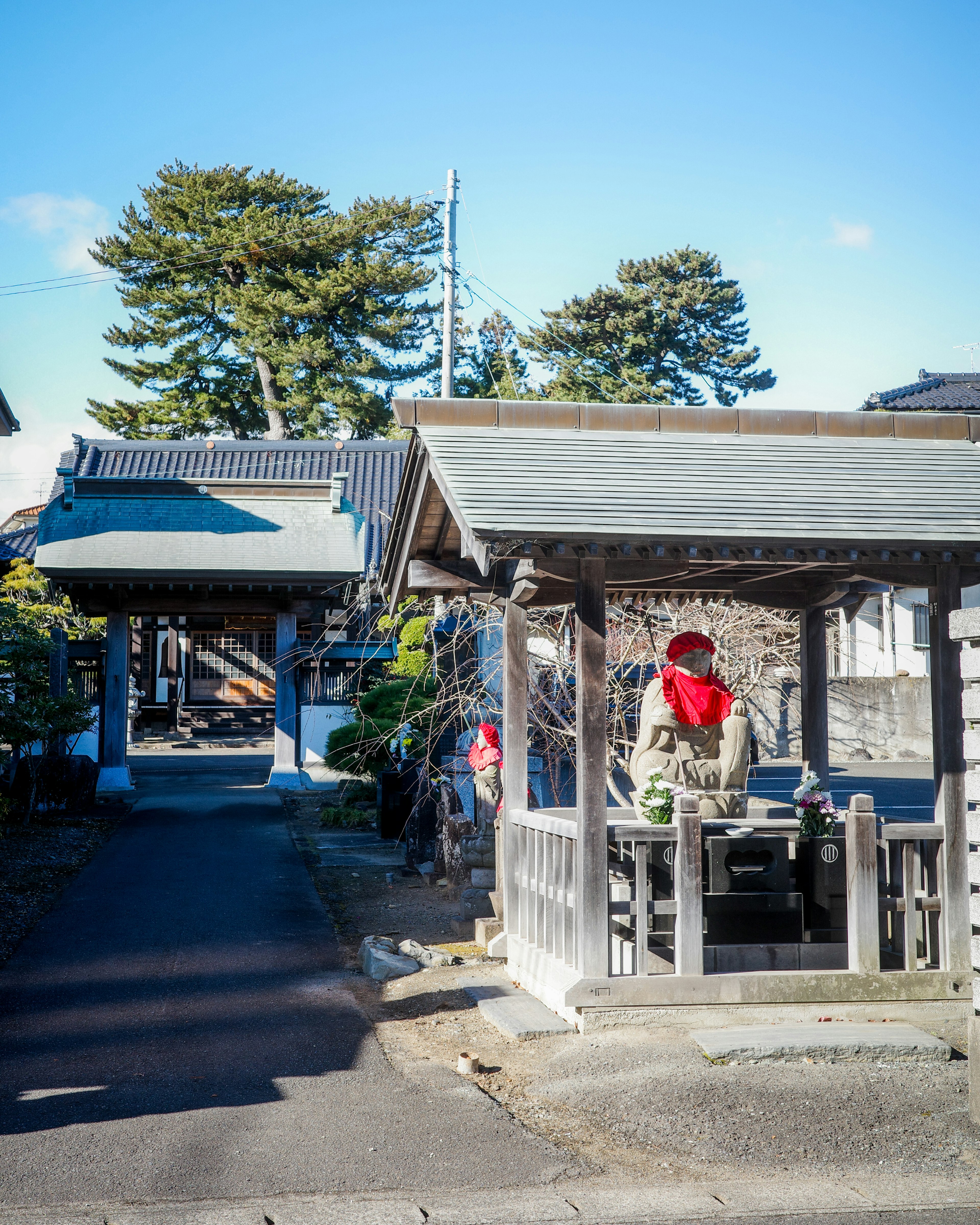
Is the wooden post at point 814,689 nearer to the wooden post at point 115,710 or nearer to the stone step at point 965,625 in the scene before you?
the stone step at point 965,625

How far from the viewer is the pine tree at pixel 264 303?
32.9 m

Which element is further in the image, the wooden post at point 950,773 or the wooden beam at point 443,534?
the wooden beam at point 443,534

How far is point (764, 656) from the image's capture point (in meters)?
14.3

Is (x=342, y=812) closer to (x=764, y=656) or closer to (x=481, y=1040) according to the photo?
(x=764, y=656)

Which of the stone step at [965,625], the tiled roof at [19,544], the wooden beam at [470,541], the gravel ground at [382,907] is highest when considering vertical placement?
the tiled roof at [19,544]

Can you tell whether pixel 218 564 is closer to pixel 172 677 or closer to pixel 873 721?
pixel 172 677

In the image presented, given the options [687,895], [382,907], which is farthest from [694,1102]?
[382,907]

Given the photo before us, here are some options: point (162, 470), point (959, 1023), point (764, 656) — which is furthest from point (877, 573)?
point (162, 470)

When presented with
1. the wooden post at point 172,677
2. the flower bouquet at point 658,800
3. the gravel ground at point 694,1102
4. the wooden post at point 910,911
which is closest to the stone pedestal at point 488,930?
the gravel ground at point 694,1102

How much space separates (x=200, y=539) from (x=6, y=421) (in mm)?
5735

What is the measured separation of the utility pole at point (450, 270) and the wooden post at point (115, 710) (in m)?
7.62

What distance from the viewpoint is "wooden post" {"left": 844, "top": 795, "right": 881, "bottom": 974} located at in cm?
650

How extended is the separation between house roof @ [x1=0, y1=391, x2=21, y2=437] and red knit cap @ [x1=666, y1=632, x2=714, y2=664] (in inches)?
441

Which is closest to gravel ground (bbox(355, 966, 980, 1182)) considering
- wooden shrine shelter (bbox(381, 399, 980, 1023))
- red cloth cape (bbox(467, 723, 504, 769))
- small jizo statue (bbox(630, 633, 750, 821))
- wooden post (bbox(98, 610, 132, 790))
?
wooden shrine shelter (bbox(381, 399, 980, 1023))
